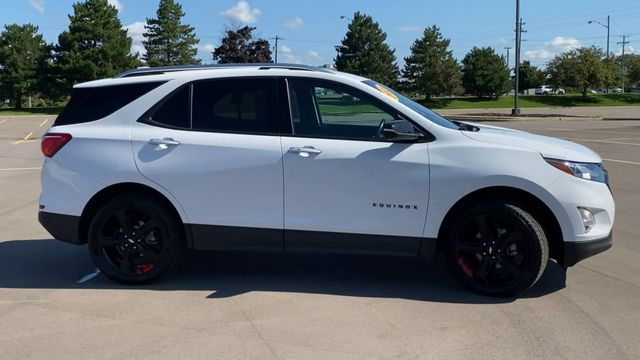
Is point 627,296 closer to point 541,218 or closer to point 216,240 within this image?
point 541,218

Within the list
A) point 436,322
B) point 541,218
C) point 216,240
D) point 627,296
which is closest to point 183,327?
point 216,240

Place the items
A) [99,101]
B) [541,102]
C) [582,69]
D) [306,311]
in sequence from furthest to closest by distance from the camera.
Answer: [541,102], [582,69], [99,101], [306,311]

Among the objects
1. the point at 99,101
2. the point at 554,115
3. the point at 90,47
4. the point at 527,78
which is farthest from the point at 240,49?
the point at 527,78

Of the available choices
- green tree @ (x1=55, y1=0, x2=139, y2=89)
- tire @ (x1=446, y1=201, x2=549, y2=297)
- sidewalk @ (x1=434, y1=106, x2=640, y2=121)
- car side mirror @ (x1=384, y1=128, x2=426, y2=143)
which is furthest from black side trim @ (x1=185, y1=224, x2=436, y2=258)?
green tree @ (x1=55, y1=0, x2=139, y2=89)

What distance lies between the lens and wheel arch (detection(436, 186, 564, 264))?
4.77 m

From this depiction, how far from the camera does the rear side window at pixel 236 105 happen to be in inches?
199

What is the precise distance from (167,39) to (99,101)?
70235mm

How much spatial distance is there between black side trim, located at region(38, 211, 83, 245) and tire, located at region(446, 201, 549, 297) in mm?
3105

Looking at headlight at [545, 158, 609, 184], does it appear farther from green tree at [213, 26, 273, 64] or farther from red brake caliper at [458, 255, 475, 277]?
green tree at [213, 26, 273, 64]

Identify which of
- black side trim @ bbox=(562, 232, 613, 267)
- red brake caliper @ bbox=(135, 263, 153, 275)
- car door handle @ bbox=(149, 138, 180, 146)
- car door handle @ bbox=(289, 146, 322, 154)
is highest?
car door handle @ bbox=(149, 138, 180, 146)

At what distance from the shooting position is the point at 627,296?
490 cm

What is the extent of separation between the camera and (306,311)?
15.1 feet

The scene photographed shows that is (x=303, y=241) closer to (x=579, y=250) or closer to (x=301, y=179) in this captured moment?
(x=301, y=179)

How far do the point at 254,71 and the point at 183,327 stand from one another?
2168 mm
